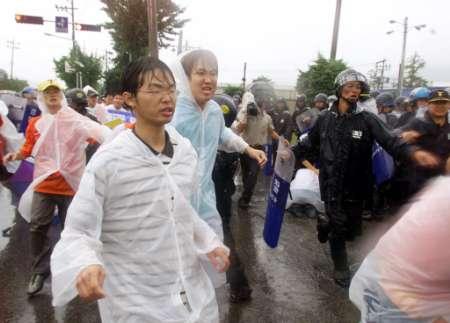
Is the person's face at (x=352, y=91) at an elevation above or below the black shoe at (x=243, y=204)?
above

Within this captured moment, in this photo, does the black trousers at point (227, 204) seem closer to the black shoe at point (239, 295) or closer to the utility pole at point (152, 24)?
the black shoe at point (239, 295)

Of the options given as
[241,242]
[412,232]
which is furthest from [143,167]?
[241,242]

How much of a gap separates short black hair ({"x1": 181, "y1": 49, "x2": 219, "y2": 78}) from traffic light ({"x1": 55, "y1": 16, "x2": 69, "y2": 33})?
2497 centimetres

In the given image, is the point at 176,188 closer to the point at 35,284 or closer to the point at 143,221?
the point at 143,221

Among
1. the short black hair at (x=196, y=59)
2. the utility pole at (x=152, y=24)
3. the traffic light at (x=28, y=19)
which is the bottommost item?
the short black hair at (x=196, y=59)

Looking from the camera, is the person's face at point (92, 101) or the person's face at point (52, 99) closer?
the person's face at point (52, 99)

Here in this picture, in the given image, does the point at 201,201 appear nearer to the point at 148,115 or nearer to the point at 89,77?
the point at 148,115

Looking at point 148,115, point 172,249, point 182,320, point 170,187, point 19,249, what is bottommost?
point 19,249

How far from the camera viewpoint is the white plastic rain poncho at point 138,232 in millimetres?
1830

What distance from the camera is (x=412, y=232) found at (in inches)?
51.9

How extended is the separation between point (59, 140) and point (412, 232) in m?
3.48

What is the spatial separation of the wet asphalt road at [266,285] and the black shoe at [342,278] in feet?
0.18

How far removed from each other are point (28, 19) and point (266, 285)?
2071 centimetres

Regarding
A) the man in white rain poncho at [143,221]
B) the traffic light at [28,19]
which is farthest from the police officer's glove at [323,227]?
the traffic light at [28,19]
